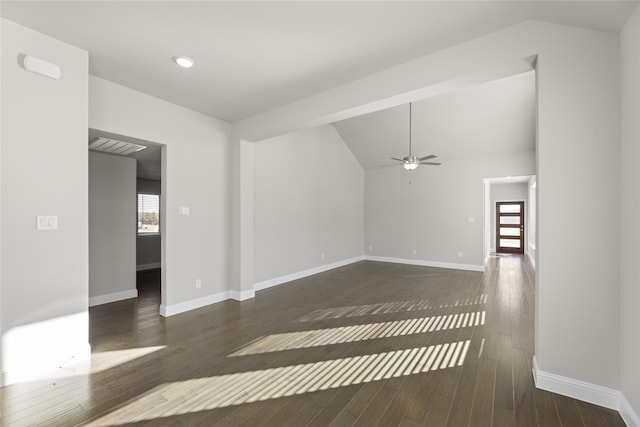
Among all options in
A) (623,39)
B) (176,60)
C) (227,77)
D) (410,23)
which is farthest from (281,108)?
(623,39)

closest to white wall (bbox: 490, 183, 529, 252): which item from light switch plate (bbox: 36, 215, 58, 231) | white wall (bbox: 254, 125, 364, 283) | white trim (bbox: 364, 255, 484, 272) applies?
white trim (bbox: 364, 255, 484, 272)

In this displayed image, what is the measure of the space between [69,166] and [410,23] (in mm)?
3211

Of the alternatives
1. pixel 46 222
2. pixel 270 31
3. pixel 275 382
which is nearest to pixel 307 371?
pixel 275 382

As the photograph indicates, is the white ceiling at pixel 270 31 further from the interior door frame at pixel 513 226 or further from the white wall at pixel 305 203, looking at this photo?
the interior door frame at pixel 513 226

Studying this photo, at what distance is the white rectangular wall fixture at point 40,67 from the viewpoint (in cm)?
228

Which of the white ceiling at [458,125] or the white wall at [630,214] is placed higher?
the white ceiling at [458,125]

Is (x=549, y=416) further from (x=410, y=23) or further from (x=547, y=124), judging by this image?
(x=410, y=23)

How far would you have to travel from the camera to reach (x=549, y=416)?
6.05 ft

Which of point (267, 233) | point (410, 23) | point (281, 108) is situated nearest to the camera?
point (410, 23)

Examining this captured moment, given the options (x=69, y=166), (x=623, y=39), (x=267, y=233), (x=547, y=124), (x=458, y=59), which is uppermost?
(x=458, y=59)

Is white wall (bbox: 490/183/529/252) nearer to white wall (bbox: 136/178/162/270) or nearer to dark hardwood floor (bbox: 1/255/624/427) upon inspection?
dark hardwood floor (bbox: 1/255/624/427)

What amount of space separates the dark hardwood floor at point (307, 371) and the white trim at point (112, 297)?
0.25 metres

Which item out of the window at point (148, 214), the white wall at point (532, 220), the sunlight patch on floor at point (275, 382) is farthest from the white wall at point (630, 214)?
the window at point (148, 214)

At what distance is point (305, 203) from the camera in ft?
20.5
